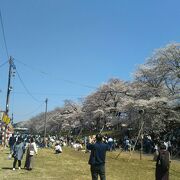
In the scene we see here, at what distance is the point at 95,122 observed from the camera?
84875 mm

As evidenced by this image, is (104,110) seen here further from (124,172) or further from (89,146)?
(89,146)

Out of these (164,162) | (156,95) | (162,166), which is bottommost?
(162,166)

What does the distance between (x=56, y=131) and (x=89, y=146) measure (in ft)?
321

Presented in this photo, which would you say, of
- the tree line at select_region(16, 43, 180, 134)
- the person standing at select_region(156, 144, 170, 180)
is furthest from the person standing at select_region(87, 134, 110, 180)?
the tree line at select_region(16, 43, 180, 134)

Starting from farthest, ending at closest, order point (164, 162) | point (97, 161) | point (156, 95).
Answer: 1. point (156, 95)
2. point (97, 161)
3. point (164, 162)

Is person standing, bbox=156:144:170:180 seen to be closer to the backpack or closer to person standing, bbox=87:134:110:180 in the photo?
the backpack

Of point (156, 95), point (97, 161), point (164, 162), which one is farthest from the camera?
point (156, 95)

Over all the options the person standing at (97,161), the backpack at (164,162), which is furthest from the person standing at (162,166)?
the person standing at (97,161)

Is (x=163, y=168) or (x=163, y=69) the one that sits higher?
(x=163, y=69)

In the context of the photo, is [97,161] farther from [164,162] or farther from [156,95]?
[156,95]

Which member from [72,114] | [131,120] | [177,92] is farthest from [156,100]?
[72,114]

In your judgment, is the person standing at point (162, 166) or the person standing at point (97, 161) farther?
the person standing at point (97, 161)

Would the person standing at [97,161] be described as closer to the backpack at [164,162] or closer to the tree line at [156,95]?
the backpack at [164,162]

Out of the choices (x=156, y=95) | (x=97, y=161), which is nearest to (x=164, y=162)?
(x=97, y=161)
